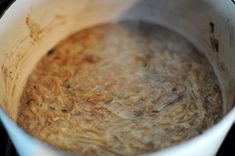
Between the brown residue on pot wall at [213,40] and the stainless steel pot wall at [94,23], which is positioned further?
the brown residue on pot wall at [213,40]

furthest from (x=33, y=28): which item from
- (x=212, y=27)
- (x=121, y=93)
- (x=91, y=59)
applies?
(x=212, y=27)

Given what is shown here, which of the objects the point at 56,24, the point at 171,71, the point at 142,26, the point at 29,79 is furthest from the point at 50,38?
the point at 171,71

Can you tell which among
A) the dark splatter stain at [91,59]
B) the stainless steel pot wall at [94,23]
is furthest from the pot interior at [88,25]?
the dark splatter stain at [91,59]

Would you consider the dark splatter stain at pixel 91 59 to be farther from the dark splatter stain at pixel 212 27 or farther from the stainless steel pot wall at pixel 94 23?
the dark splatter stain at pixel 212 27

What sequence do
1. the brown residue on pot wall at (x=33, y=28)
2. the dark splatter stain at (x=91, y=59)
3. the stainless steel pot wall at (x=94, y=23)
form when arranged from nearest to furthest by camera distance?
the stainless steel pot wall at (x=94, y=23) < the brown residue on pot wall at (x=33, y=28) < the dark splatter stain at (x=91, y=59)

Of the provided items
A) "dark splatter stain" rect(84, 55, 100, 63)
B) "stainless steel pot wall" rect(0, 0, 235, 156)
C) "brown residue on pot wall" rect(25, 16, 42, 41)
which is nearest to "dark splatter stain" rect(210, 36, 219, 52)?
"stainless steel pot wall" rect(0, 0, 235, 156)

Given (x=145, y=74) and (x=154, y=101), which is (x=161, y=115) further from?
(x=145, y=74)

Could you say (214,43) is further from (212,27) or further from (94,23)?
(94,23)
